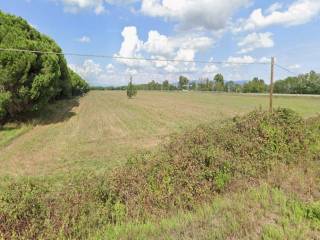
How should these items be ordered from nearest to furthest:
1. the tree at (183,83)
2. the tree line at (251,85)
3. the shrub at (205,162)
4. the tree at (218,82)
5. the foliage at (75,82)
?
the shrub at (205,162) < the foliage at (75,82) < the tree line at (251,85) < the tree at (218,82) < the tree at (183,83)

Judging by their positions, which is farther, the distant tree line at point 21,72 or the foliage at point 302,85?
the foliage at point 302,85

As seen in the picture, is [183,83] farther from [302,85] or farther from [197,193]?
[197,193]

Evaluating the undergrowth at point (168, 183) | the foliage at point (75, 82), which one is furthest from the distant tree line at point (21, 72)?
the foliage at point (75, 82)

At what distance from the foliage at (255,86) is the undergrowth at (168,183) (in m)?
91.5

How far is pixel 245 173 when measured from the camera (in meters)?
5.20

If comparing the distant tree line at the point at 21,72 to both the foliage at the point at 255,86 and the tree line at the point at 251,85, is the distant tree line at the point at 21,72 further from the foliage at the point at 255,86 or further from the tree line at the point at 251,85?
the foliage at the point at 255,86

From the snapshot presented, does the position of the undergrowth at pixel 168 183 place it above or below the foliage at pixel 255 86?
below

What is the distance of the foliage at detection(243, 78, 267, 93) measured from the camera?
9093cm

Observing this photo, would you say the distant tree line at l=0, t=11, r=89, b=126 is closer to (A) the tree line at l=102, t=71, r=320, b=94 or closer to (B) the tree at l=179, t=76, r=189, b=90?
(A) the tree line at l=102, t=71, r=320, b=94

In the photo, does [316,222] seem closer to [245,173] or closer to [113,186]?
[245,173]

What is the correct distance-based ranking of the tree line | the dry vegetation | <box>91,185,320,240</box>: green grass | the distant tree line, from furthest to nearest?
the tree line < the distant tree line < the dry vegetation < <box>91,185,320,240</box>: green grass

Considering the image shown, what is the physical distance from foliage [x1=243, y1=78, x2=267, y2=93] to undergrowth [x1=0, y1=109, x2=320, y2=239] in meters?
91.5

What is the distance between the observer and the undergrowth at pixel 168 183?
3.52 m

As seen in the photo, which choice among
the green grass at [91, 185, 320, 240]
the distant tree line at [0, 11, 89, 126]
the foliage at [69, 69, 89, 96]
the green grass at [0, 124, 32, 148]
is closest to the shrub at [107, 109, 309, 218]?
the green grass at [91, 185, 320, 240]
